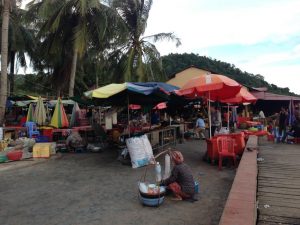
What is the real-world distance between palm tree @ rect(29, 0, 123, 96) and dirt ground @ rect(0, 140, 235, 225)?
11224 millimetres

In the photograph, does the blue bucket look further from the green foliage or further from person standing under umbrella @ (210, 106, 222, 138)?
the green foliage

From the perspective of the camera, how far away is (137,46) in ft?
78.9

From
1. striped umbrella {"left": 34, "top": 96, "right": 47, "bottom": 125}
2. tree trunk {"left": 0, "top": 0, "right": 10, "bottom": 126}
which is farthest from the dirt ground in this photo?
tree trunk {"left": 0, "top": 0, "right": 10, "bottom": 126}

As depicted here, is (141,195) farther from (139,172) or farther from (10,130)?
(10,130)

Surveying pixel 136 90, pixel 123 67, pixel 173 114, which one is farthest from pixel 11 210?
pixel 123 67

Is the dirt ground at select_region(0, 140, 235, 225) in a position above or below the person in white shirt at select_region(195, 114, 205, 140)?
below

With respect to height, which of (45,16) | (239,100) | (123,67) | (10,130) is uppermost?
(45,16)

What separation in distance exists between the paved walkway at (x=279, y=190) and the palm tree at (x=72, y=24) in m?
13.1

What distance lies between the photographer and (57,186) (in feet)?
22.3

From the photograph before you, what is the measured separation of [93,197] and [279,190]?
10.8 feet

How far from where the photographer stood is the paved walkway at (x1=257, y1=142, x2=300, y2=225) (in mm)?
4441

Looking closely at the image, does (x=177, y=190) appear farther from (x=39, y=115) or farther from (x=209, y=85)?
(x=39, y=115)

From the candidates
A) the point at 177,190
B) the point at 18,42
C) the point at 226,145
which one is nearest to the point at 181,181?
the point at 177,190

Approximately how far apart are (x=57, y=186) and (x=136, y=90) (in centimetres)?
330
